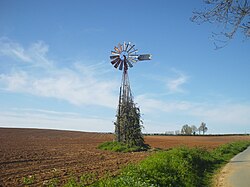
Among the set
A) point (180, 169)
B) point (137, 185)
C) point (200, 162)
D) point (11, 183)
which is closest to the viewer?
point (137, 185)

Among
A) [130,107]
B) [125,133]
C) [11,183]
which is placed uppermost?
[130,107]

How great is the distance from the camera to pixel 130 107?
32438mm

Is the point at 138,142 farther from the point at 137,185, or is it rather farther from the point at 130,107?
the point at 137,185

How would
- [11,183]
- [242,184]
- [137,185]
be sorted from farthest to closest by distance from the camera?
[242,184]
[11,183]
[137,185]

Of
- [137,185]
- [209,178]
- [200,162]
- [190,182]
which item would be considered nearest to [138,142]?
[200,162]

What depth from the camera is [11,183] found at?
39.9 feet

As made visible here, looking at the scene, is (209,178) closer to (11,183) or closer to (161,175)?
(161,175)

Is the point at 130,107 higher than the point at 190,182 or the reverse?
higher

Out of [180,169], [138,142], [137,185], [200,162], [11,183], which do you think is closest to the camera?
[137,185]

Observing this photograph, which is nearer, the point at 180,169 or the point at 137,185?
the point at 137,185

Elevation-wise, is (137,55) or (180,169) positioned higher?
(137,55)

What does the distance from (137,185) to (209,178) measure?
699 cm

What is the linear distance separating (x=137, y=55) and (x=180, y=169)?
20.3 m

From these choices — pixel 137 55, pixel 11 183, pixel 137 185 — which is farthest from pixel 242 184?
pixel 137 55
